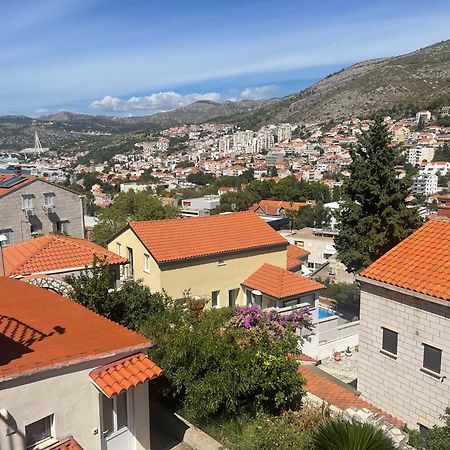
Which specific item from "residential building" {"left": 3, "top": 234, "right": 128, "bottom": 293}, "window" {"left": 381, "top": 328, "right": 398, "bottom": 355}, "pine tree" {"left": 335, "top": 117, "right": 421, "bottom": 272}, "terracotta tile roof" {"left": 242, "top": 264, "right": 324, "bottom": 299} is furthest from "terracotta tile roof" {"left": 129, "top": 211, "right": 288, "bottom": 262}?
"window" {"left": 381, "top": 328, "right": 398, "bottom": 355}

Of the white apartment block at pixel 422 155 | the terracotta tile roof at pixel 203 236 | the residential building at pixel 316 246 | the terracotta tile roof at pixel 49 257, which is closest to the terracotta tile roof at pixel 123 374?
the terracotta tile roof at pixel 49 257

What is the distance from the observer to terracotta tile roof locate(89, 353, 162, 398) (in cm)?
713

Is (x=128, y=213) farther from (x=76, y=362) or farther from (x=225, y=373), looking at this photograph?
(x=76, y=362)

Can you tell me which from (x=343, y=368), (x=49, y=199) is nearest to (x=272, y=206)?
(x=49, y=199)

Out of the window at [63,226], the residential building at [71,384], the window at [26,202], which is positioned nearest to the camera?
the residential building at [71,384]

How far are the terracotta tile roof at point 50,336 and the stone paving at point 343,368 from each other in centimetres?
1185

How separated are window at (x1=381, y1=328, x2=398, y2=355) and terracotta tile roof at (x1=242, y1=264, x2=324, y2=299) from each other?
218 inches

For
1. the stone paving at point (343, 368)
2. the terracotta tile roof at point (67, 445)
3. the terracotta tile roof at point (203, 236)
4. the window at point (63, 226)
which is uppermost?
the terracotta tile roof at point (67, 445)

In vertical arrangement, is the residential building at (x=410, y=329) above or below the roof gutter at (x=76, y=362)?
below

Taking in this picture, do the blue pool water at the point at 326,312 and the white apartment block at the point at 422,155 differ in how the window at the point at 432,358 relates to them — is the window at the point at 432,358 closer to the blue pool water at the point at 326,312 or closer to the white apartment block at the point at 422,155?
the blue pool water at the point at 326,312

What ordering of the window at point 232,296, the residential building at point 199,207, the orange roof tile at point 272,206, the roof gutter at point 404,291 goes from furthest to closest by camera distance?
the residential building at point 199,207, the orange roof tile at point 272,206, the window at point 232,296, the roof gutter at point 404,291

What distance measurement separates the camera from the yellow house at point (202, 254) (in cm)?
2056

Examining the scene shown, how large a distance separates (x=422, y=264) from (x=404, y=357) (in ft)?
9.05

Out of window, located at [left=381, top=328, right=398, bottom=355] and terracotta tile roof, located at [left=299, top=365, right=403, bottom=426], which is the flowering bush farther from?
window, located at [left=381, top=328, right=398, bottom=355]
